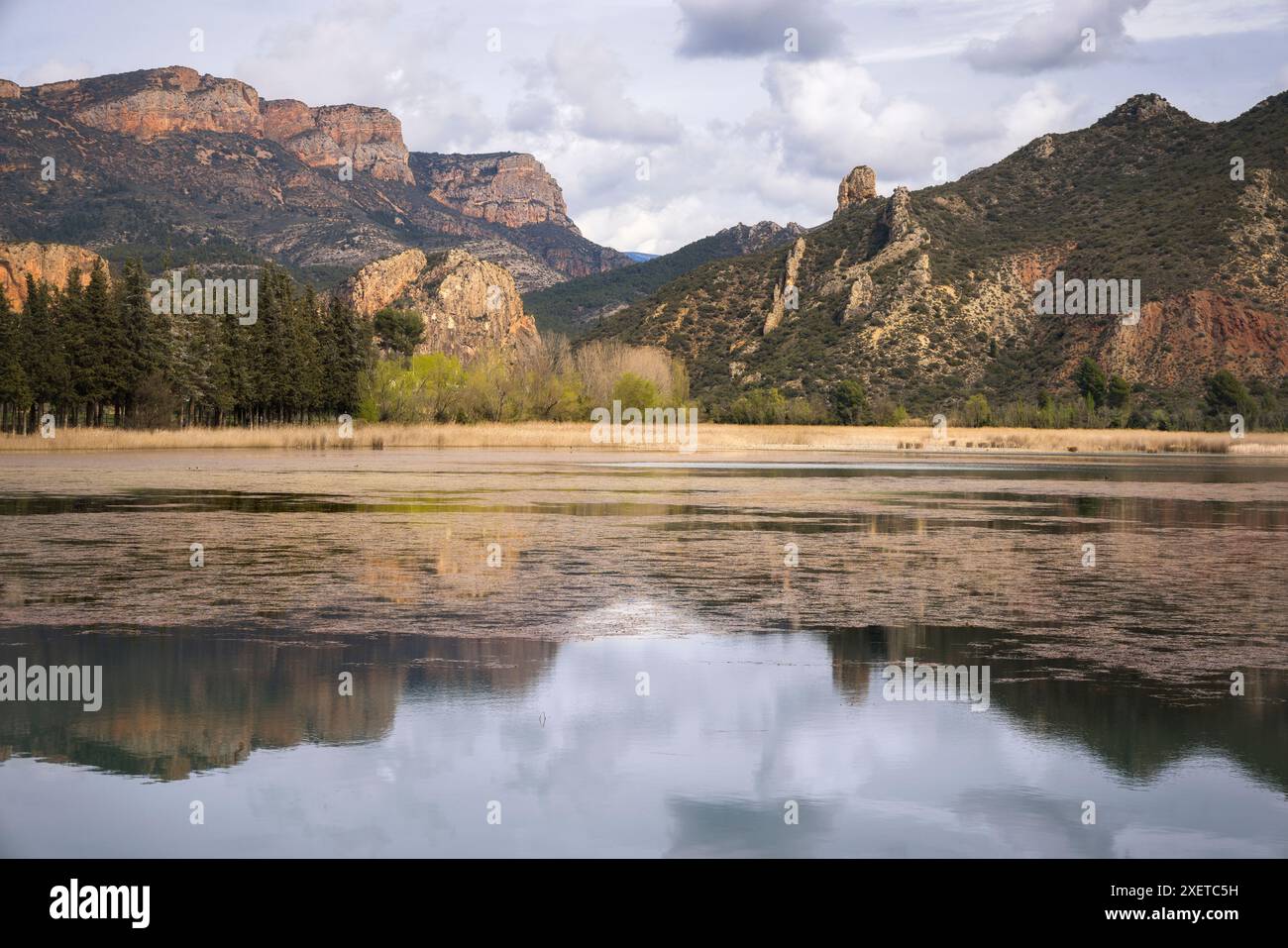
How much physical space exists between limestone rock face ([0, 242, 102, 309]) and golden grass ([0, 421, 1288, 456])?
111 meters

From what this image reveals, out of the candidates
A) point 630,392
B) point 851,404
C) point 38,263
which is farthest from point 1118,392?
point 38,263

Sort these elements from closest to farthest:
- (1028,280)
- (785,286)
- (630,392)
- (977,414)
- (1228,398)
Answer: (1228,398) < (630,392) < (977,414) < (1028,280) < (785,286)

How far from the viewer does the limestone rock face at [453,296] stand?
18025 centimetres

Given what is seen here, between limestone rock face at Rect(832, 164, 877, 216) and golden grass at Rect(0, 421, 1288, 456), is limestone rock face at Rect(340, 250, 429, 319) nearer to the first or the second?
limestone rock face at Rect(832, 164, 877, 216)

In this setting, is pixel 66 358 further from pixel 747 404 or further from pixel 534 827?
pixel 534 827

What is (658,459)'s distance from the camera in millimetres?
56875

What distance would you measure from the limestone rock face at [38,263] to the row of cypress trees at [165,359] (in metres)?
85.8

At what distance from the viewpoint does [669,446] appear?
247ft

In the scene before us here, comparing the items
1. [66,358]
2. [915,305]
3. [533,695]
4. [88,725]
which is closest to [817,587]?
[533,695]

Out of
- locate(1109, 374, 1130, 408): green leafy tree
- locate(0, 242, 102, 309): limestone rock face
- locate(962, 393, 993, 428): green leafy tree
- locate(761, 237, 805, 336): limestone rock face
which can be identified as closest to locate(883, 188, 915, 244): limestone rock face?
locate(761, 237, 805, 336): limestone rock face

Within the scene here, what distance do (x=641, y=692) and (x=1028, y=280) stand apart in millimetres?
108454

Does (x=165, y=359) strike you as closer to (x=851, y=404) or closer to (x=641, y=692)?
(x=851, y=404)
